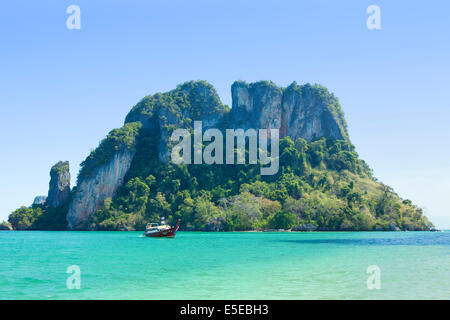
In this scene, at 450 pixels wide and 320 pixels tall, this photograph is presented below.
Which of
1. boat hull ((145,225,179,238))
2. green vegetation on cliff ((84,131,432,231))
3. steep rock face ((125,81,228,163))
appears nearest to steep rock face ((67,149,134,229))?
green vegetation on cliff ((84,131,432,231))

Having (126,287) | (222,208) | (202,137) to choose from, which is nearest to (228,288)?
(126,287)

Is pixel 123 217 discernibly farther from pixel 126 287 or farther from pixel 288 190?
pixel 126 287

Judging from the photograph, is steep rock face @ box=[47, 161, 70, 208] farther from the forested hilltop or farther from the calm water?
the calm water

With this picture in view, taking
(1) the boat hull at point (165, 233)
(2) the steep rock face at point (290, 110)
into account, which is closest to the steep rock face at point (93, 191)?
(2) the steep rock face at point (290, 110)

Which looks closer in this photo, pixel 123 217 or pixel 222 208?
pixel 222 208

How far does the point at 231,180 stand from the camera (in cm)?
10725

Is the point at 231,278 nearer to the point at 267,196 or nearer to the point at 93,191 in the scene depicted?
the point at 267,196

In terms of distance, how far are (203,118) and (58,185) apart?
44360 mm

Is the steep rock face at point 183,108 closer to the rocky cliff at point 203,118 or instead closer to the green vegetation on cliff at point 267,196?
the rocky cliff at point 203,118

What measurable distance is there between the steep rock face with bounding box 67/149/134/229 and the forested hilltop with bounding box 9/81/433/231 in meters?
0.25

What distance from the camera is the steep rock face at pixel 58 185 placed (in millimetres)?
120000

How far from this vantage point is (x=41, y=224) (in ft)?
375
